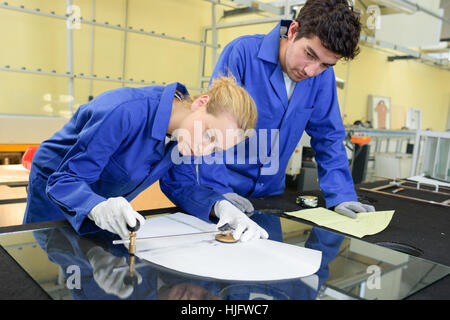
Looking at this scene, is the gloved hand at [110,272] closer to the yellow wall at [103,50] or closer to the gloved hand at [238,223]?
the gloved hand at [238,223]

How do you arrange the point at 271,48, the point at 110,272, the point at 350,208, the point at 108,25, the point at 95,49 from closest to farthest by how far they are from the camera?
the point at 110,272, the point at 350,208, the point at 271,48, the point at 108,25, the point at 95,49

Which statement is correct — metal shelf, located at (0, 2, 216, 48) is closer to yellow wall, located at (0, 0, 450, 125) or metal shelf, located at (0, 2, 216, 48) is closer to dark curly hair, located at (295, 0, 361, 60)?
yellow wall, located at (0, 0, 450, 125)

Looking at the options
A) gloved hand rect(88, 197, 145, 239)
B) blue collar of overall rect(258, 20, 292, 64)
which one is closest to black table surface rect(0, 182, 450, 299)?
gloved hand rect(88, 197, 145, 239)

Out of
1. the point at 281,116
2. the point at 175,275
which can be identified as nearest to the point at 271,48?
the point at 281,116

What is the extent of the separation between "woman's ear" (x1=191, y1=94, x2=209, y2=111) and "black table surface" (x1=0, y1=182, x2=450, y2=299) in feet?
1.35

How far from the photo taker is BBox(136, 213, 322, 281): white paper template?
775 millimetres

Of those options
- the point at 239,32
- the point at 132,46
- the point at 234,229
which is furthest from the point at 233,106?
the point at 239,32

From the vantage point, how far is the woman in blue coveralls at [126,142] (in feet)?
3.11

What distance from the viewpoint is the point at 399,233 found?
1208 millimetres

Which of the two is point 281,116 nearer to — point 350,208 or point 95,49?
point 350,208

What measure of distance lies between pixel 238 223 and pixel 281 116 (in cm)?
67
